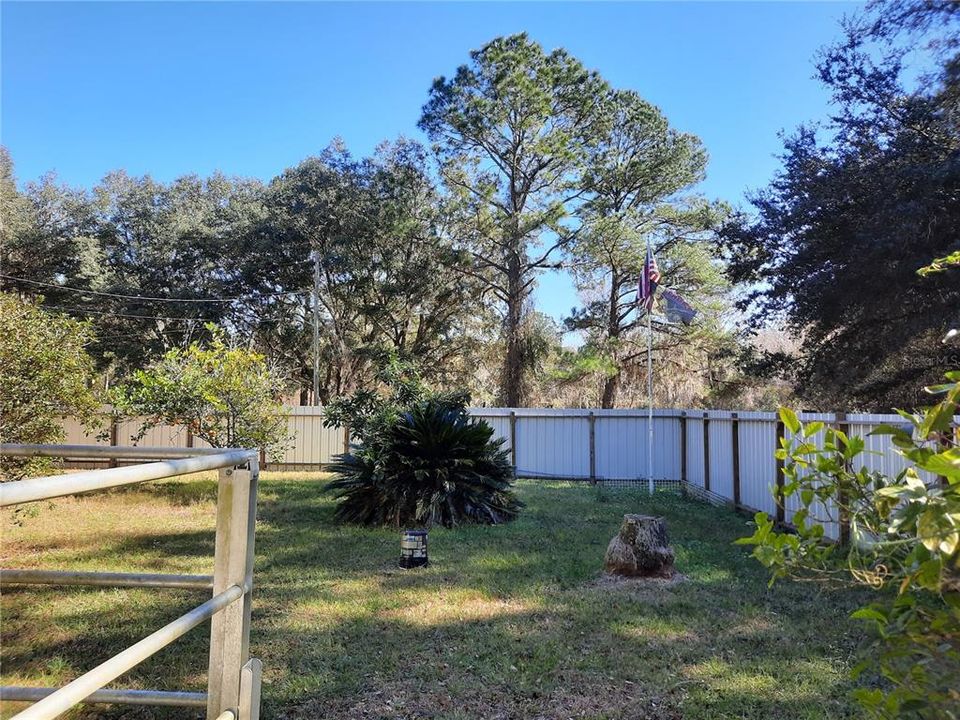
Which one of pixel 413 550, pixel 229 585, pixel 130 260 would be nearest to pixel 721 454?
pixel 413 550

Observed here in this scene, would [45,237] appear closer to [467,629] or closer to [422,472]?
[422,472]

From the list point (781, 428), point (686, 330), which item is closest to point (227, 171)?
point (686, 330)

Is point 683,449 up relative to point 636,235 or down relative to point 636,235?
down

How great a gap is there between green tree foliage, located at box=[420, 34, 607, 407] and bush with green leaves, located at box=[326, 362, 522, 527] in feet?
44.1

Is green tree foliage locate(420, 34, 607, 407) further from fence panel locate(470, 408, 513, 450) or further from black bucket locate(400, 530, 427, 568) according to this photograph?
black bucket locate(400, 530, 427, 568)

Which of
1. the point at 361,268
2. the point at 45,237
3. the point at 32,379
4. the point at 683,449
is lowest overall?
the point at 683,449

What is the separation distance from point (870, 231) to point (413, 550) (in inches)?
359

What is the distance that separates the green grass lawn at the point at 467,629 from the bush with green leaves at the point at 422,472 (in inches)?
28.4

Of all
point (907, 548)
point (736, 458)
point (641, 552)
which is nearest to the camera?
point (907, 548)

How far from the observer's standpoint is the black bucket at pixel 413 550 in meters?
6.36

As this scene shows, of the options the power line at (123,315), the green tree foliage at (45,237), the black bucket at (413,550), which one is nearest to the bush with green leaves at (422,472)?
the black bucket at (413,550)

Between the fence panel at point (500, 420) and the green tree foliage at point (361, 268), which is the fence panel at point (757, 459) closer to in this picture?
the fence panel at point (500, 420)

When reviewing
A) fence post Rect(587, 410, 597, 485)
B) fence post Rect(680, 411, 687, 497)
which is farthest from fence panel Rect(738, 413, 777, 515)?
fence post Rect(587, 410, 597, 485)

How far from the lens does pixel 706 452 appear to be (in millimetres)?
11617
